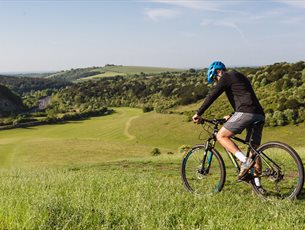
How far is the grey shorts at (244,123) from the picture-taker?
7.30m

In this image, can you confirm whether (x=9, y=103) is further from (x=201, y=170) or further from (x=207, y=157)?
(x=207, y=157)

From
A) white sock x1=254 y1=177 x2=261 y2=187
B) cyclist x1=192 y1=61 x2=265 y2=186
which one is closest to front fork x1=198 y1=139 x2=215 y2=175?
cyclist x1=192 y1=61 x2=265 y2=186

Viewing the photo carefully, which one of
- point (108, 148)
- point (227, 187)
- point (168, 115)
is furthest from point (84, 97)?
point (227, 187)

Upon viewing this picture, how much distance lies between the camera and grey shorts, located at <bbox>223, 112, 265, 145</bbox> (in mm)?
7305

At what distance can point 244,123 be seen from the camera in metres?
7.33

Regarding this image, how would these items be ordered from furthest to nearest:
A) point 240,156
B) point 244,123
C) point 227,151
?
point 227,151 < point 240,156 < point 244,123

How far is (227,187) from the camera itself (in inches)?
352

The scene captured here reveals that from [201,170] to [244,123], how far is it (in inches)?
74.9

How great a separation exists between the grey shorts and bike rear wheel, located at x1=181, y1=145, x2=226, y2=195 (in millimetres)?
952

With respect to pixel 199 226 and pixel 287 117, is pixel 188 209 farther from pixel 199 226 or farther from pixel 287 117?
pixel 287 117

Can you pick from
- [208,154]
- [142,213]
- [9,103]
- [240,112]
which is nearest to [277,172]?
[240,112]

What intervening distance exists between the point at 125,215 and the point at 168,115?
10304cm

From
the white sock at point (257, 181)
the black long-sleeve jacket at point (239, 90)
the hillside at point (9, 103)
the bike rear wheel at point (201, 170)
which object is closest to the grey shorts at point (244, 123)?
the black long-sleeve jacket at point (239, 90)

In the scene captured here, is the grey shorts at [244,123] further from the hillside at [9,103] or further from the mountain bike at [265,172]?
the hillside at [9,103]
